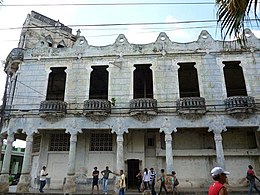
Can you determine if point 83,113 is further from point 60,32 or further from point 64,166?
point 60,32

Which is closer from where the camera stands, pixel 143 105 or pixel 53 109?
pixel 143 105

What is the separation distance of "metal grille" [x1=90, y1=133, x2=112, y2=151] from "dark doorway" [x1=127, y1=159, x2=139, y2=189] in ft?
6.65

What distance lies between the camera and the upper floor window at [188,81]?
1998 centimetres

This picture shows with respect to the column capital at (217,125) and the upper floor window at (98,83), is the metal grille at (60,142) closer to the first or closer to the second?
the upper floor window at (98,83)

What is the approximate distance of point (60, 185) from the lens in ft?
58.0

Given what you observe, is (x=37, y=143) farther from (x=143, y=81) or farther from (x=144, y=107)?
(x=143, y=81)

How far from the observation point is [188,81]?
21297mm

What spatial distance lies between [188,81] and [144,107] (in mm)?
7178

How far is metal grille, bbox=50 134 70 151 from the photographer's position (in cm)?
1877

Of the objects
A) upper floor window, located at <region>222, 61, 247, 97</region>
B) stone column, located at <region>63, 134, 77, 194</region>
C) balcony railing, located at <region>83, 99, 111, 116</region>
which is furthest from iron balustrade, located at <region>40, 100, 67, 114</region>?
upper floor window, located at <region>222, 61, 247, 97</region>

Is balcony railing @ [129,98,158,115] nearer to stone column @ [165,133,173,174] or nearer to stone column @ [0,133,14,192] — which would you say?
stone column @ [165,133,173,174]

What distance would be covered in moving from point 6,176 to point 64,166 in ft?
13.3

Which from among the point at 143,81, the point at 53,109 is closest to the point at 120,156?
the point at 53,109

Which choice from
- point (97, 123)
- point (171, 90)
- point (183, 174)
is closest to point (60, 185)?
point (97, 123)
